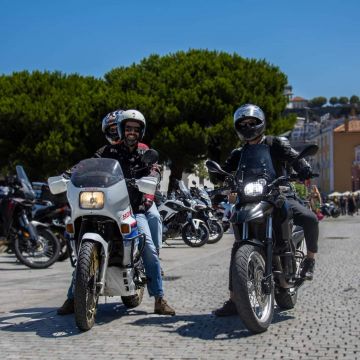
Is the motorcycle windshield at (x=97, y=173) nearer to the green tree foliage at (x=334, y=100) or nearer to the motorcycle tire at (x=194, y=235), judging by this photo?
the motorcycle tire at (x=194, y=235)

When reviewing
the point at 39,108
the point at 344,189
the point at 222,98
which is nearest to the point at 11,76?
the point at 39,108

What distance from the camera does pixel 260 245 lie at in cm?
512

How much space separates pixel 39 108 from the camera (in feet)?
114

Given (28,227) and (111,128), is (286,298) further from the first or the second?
(28,227)

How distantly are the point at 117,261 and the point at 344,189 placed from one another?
98.3 m

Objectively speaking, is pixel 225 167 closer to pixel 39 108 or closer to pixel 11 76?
pixel 39 108

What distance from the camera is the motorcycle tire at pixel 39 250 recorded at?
10.8 meters

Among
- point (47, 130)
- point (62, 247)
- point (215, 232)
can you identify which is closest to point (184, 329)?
point (62, 247)

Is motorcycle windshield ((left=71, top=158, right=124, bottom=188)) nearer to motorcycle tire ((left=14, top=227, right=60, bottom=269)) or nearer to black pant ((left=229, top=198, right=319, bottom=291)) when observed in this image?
black pant ((left=229, top=198, right=319, bottom=291))

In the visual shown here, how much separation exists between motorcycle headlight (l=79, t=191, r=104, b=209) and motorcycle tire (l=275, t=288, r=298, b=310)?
1.67 metres

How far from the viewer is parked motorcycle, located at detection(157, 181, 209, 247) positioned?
15.2 m

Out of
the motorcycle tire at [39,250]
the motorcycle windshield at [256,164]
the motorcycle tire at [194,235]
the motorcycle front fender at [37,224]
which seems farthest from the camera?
the motorcycle tire at [194,235]

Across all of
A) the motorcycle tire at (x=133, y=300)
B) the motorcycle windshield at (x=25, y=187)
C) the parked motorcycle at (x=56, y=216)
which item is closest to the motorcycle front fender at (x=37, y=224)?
the motorcycle windshield at (x=25, y=187)

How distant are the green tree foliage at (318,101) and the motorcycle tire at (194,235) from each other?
179 m
